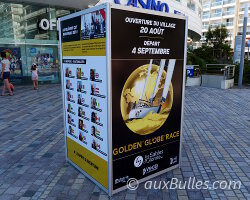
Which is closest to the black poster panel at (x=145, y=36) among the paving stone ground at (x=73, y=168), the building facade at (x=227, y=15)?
the paving stone ground at (x=73, y=168)

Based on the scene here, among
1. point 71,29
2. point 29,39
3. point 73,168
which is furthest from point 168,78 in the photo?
point 29,39

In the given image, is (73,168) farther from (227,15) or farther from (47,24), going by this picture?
(227,15)

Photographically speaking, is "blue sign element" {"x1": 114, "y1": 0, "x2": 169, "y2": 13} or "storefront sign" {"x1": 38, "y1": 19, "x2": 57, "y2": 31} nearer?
"storefront sign" {"x1": 38, "y1": 19, "x2": 57, "y2": 31}

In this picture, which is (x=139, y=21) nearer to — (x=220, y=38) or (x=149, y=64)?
(x=149, y=64)

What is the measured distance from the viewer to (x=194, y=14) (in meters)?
30.7

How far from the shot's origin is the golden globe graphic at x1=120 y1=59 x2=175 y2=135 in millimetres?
3174

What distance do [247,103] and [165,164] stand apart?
7266mm

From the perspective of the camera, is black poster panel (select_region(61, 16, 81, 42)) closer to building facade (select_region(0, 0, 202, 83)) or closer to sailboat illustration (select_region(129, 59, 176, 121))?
sailboat illustration (select_region(129, 59, 176, 121))

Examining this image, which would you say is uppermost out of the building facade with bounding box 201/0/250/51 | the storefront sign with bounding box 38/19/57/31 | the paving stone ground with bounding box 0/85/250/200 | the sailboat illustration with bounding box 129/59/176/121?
the building facade with bounding box 201/0/250/51

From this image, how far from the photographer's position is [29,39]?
14.6 m

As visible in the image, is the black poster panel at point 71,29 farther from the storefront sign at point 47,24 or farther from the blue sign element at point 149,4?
the storefront sign at point 47,24

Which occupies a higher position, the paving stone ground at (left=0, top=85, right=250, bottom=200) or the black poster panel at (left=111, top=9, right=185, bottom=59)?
the black poster panel at (left=111, top=9, right=185, bottom=59)

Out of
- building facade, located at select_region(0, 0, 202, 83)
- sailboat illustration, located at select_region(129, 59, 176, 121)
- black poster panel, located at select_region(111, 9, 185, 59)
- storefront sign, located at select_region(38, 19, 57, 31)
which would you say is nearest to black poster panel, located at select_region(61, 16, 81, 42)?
black poster panel, located at select_region(111, 9, 185, 59)

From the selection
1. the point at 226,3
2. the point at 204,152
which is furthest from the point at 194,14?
the point at 226,3
